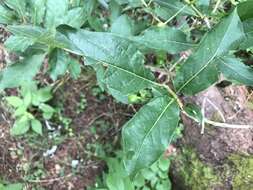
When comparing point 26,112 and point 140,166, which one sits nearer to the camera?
point 140,166

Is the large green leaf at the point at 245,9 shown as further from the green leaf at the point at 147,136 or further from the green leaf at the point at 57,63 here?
the green leaf at the point at 57,63

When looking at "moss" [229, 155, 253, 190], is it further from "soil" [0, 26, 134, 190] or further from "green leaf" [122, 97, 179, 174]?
"green leaf" [122, 97, 179, 174]

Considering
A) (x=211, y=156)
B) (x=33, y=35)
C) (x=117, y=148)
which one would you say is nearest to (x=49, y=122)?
(x=117, y=148)

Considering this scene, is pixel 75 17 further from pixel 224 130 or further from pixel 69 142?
pixel 69 142

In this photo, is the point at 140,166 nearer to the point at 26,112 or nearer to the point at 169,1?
the point at 169,1

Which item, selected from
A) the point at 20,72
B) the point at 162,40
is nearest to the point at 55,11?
the point at 20,72

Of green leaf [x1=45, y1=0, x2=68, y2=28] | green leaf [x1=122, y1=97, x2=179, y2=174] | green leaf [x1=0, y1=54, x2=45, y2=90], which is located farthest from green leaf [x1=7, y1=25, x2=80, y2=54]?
green leaf [x1=0, y1=54, x2=45, y2=90]
